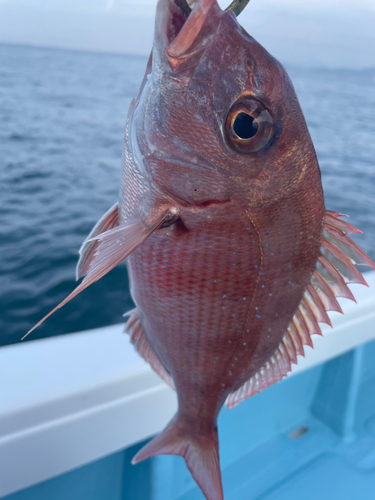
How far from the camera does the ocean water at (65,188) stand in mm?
4137

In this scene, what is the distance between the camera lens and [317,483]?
6.91 ft

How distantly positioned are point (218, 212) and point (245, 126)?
196mm

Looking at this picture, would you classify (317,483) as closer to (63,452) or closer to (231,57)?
(63,452)

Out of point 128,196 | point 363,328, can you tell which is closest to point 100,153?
point 363,328

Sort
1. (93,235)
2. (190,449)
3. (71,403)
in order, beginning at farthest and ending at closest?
(71,403) < (190,449) < (93,235)

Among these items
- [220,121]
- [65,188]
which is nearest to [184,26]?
[220,121]

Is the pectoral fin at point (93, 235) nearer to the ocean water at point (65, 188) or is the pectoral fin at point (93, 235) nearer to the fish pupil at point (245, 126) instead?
the fish pupil at point (245, 126)

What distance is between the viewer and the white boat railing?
1319mm

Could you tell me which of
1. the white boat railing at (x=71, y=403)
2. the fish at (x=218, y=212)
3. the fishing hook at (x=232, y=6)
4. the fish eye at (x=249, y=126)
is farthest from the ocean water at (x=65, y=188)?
the fishing hook at (x=232, y=6)

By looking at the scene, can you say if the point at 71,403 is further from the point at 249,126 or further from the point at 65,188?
the point at 65,188

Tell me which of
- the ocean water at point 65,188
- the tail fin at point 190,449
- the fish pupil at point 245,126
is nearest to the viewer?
the fish pupil at point 245,126

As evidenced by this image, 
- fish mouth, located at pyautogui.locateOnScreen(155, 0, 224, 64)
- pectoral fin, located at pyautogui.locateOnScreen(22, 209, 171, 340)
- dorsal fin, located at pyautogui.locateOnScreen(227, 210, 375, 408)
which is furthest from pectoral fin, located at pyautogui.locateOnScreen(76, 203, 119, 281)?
dorsal fin, located at pyautogui.locateOnScreen(227, 210, 375, 408)

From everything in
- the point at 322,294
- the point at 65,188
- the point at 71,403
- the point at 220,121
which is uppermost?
the point at 220,121

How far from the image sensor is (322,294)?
3.66ft
